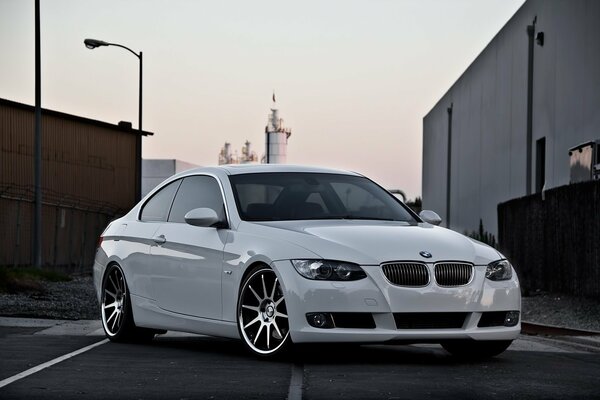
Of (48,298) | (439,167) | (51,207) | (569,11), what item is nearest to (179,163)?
(439,167)

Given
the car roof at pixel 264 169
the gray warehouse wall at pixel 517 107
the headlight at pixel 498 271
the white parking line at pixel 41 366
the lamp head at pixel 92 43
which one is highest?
the lamp head at pixel 92 43

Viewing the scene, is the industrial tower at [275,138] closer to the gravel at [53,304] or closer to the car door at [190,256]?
the gravel at [53,304]

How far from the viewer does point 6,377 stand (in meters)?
8.66

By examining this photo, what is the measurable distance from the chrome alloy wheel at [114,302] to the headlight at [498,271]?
11.8ft

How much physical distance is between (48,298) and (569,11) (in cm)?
1308

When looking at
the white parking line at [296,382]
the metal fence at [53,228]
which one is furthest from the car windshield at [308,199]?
the metal fence at [53,228]

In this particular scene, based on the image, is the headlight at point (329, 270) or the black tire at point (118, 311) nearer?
the headlight at point (329, 270)

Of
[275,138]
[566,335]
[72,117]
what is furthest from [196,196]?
[275,138]

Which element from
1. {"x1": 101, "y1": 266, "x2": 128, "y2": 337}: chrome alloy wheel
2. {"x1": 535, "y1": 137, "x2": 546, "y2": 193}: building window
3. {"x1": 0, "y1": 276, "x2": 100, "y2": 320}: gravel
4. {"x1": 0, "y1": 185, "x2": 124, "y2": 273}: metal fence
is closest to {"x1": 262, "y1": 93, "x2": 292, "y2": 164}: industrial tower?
{"x1": 0, "y1": 185, "x2": 124, "y2": 273}: metal fence

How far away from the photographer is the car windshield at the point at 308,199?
10.6 meters

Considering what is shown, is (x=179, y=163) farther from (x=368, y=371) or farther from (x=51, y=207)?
(x=368, y=371)

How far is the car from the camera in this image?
371 inches

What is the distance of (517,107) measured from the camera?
112 ft

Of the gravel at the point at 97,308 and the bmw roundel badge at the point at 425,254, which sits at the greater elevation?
the bmw roundel badge at the point at 425,254
